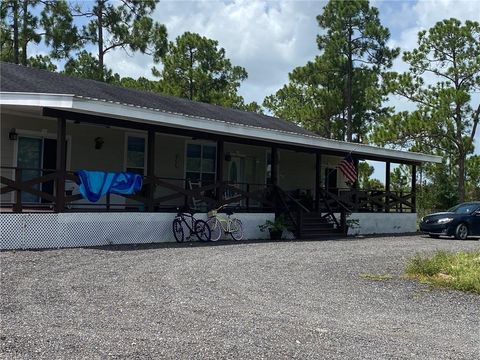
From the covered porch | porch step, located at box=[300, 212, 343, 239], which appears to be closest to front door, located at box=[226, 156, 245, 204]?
the covered porch

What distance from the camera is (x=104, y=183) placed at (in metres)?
13.9

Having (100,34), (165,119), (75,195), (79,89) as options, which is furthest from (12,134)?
(100,34)

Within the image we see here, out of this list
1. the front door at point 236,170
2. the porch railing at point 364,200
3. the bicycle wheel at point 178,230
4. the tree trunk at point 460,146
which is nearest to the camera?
the bicycle wheel at point 178,230

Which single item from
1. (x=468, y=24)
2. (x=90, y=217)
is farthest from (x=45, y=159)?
(x=468, y=24)

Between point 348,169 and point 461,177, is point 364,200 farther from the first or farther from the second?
point 461,177

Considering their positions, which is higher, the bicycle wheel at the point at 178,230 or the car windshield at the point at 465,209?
the car windshield at the point at 465,209

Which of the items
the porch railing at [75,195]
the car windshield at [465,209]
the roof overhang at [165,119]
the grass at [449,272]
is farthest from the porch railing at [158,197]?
the grass at [449,272]

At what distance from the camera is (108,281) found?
8.65 metres

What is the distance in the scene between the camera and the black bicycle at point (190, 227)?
1528cm

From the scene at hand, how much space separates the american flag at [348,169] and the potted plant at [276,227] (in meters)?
4.34

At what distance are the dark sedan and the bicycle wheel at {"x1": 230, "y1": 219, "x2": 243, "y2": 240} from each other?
779 centimetres

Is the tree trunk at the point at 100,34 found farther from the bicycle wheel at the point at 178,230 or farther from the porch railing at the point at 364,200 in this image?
the bicycle wheel at the point at 178,230

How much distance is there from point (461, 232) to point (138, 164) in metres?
11.2

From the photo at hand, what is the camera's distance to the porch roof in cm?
1269
